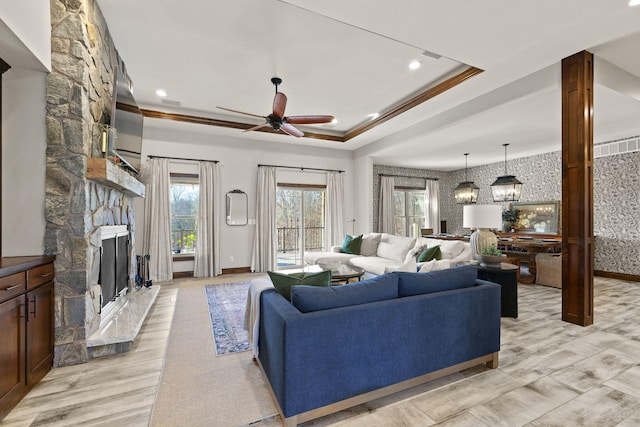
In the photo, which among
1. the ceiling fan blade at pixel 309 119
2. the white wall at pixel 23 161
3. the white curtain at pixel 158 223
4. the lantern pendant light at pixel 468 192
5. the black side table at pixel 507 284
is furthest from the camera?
the lantern pendant light at pixel 468 192

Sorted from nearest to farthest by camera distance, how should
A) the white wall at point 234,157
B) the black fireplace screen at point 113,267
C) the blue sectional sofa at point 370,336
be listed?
the blue sectional sofa at point 370,336
the black fireplace screen at point 113,267
the white wall at point 234,157

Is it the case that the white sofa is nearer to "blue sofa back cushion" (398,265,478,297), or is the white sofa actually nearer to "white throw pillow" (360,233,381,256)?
"white throw pillow" (360,233,381,256)

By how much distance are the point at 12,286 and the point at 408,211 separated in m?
8.14

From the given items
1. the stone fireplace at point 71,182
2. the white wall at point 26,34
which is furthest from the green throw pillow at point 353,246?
the white wall at point 26,34

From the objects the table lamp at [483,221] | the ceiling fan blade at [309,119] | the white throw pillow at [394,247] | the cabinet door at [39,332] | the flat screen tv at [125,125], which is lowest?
the cabinet door at [39,332]

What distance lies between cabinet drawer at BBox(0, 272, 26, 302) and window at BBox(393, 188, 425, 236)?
24.9ft

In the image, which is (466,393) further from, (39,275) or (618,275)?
(618,275)

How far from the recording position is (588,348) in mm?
2707

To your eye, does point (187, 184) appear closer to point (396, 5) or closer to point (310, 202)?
point (310, 202)

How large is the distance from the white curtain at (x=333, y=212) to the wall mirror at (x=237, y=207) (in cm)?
195

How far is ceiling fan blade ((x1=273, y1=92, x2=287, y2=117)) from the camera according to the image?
3.62m

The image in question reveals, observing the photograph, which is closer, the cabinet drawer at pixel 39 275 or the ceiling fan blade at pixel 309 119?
the cabinet drawer at pixel 39 275

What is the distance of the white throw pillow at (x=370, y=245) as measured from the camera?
5.68m

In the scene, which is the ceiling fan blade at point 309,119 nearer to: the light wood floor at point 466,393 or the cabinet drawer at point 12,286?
the light wood floor at point 466,393
